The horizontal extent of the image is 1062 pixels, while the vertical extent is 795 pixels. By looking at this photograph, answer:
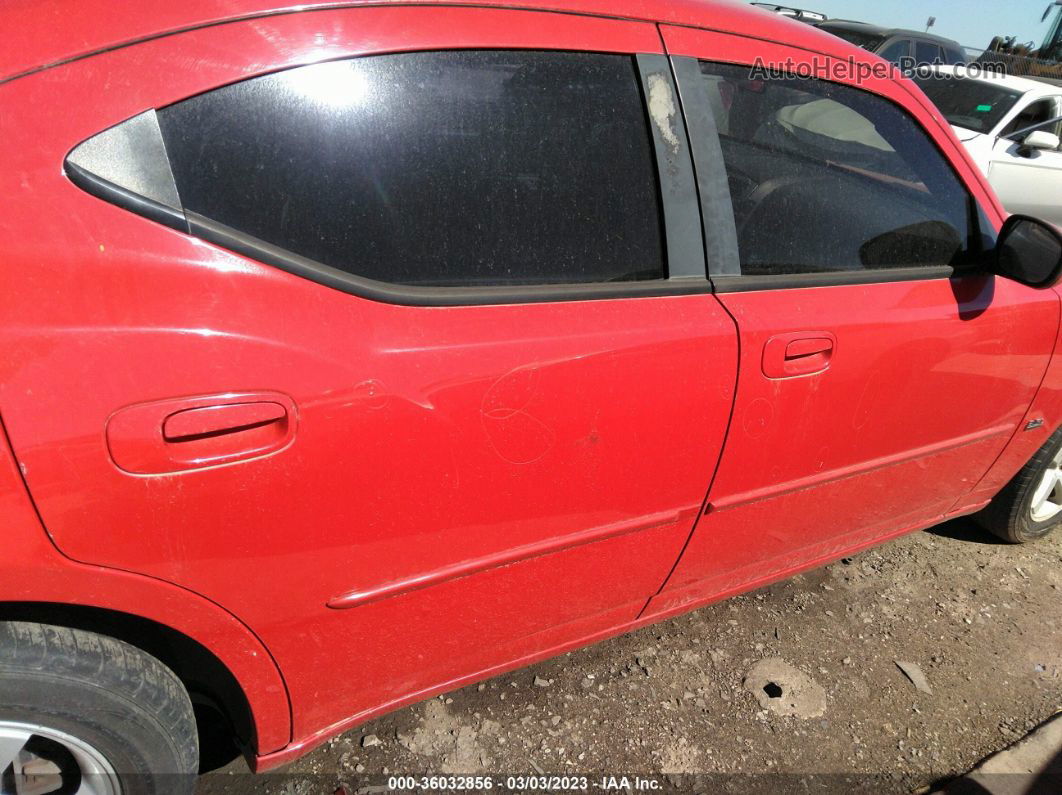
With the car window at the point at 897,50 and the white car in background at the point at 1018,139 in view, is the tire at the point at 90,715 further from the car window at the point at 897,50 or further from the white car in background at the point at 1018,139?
the car window at the point at 897,50

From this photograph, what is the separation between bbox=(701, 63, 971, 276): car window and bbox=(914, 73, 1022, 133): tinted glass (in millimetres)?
6161

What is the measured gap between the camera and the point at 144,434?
4.01 feet

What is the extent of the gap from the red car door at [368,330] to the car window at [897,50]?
9115 millimetres

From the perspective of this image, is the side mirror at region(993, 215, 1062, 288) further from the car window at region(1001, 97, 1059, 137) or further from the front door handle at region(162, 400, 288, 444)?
the car window at region(1001, 97, 1059, 137)

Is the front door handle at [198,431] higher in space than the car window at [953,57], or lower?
higher

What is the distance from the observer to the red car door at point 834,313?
72.6 inches

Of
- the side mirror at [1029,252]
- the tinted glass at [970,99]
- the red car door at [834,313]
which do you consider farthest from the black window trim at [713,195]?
the tinted glass at [970,99]

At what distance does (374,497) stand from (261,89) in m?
0.73

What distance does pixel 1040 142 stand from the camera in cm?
728

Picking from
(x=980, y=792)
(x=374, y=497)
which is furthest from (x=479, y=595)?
(x=980, y=792)

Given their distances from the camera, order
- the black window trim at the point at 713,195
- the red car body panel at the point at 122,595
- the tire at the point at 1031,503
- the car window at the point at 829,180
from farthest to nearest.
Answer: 1. the tire at the point at 1031,503
2. the car window at the point at 829,180
3. the black window trim at the point at 713,195
4. the red car body panel at the point at 122,595

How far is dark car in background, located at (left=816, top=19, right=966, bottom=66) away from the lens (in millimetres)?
9352

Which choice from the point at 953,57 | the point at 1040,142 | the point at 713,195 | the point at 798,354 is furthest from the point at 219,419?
the point at 953,57

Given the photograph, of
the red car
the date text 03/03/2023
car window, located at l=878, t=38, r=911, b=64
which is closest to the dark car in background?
car window, located at l=878, t=38, r=911, b=64
